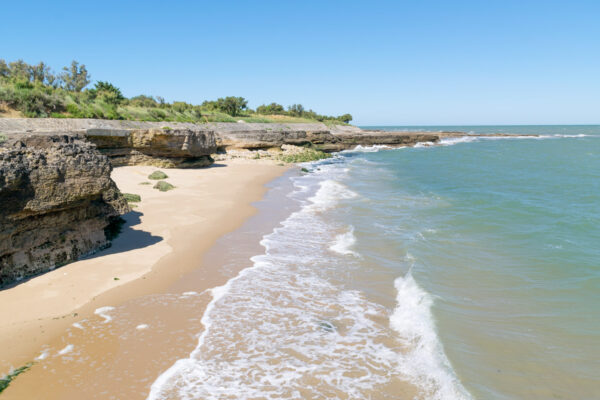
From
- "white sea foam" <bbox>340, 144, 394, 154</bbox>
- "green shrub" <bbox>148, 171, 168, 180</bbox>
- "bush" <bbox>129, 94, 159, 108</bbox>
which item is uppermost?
"bush" <bbox>129, 94, 159, 108</bbox>

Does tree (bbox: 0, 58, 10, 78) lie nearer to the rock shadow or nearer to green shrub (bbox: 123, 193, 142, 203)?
green shrub (bbox: 123, 193, 142, 203)

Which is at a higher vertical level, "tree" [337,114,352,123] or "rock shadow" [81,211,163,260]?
"tree" [337,114,352,123]

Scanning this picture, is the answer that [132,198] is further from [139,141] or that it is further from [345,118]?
[345,118]

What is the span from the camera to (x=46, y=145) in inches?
311

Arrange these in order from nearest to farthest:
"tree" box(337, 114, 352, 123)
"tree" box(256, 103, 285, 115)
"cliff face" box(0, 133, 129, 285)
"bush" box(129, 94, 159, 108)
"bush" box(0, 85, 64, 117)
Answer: "cliff face" box(0, 133, 129, 285), "bush" box(0, 85, 64, 117), "bush" box(129, 94, 159, 108), "tree" box(256, 103, 285, 115), "tree" box(337, 114, 352, 123)

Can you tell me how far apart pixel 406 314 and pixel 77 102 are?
105ft

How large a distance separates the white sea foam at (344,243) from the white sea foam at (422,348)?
247 cm

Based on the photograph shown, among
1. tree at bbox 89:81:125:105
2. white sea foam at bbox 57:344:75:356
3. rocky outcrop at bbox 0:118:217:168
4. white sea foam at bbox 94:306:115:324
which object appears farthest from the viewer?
tree at bbox 89:81:125:105

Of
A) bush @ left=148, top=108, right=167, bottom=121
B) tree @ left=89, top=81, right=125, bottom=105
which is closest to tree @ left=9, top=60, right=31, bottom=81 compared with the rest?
tree @ left=89, top=81, right=125, bottom=105

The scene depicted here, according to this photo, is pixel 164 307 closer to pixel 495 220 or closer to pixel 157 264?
pixel 157 264

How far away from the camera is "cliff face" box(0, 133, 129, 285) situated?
6867 millimetres

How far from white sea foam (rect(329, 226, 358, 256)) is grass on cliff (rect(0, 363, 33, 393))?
6938 mm

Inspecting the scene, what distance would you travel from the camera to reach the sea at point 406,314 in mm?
4816

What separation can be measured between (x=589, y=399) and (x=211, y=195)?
579 inches
